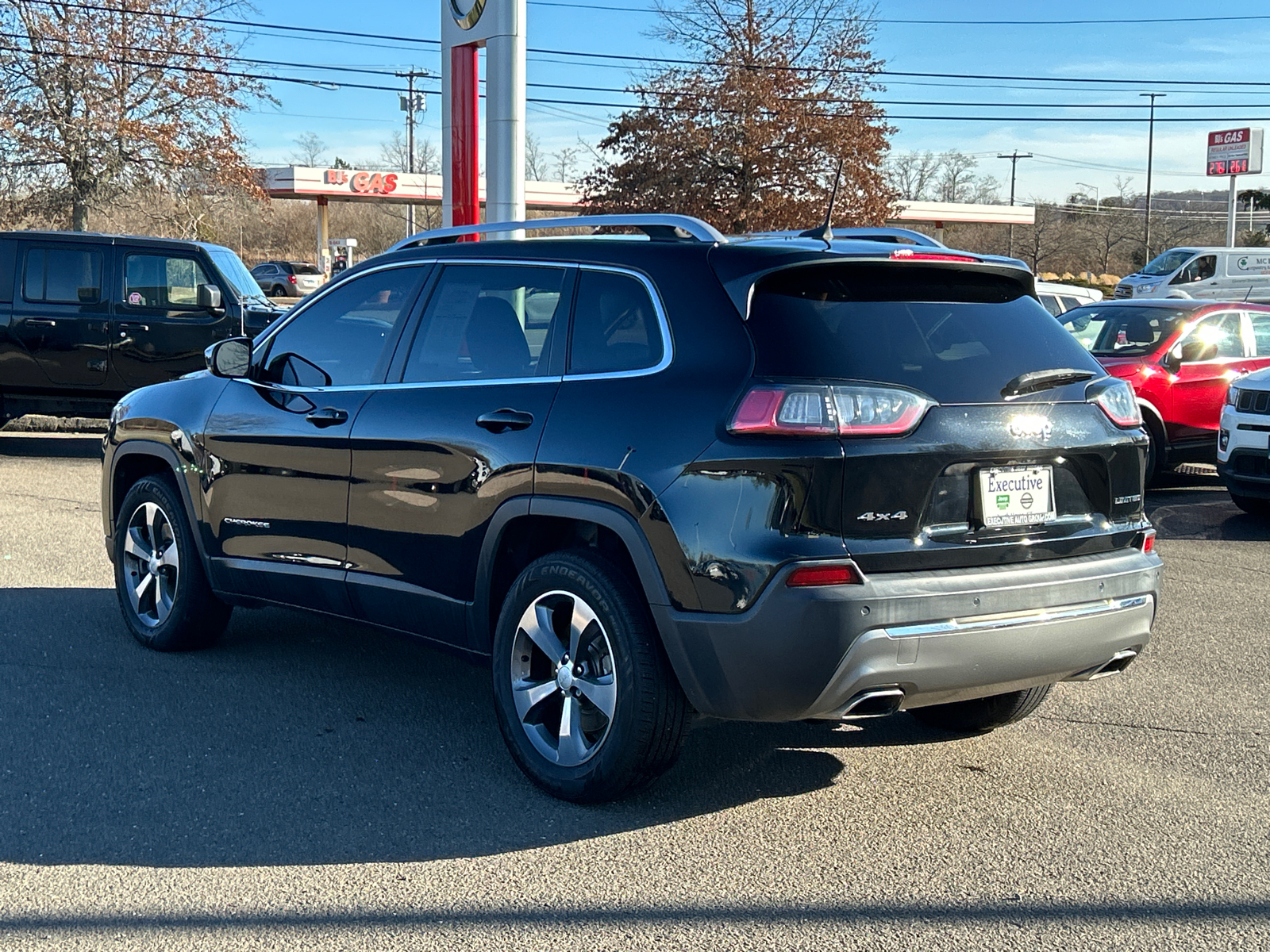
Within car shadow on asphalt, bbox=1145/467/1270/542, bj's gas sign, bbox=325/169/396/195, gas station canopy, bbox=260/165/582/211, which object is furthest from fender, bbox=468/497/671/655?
bj's gas sign, bbox=325/169/396/195

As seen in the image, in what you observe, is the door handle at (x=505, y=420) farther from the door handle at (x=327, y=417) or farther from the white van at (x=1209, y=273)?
the white van at (x=1209, y=273)

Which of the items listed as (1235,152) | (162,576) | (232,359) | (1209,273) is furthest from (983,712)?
(1235,152)

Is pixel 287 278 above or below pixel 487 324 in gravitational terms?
above

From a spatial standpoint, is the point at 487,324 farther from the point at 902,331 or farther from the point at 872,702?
the point at 872,702

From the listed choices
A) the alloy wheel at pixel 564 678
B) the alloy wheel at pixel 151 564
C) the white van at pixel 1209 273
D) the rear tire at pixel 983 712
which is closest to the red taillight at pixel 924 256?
the alloy wheel at pixel 564 678

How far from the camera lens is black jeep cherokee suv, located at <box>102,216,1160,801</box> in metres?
3.86

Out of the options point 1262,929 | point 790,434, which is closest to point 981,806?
point 1262,929

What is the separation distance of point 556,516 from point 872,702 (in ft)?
3.85

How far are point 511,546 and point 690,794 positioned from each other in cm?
104

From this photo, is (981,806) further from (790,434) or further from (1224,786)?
(790,434)

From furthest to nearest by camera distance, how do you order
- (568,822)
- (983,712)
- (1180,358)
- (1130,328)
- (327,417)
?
(1130,328)
(1180,358)
(327,417)
(983,712)
(568,822)

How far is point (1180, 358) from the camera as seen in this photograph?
1219 cm

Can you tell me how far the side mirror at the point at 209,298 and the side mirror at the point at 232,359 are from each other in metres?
8.37

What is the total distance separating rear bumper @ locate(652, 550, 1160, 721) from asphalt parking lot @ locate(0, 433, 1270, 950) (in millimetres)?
490
